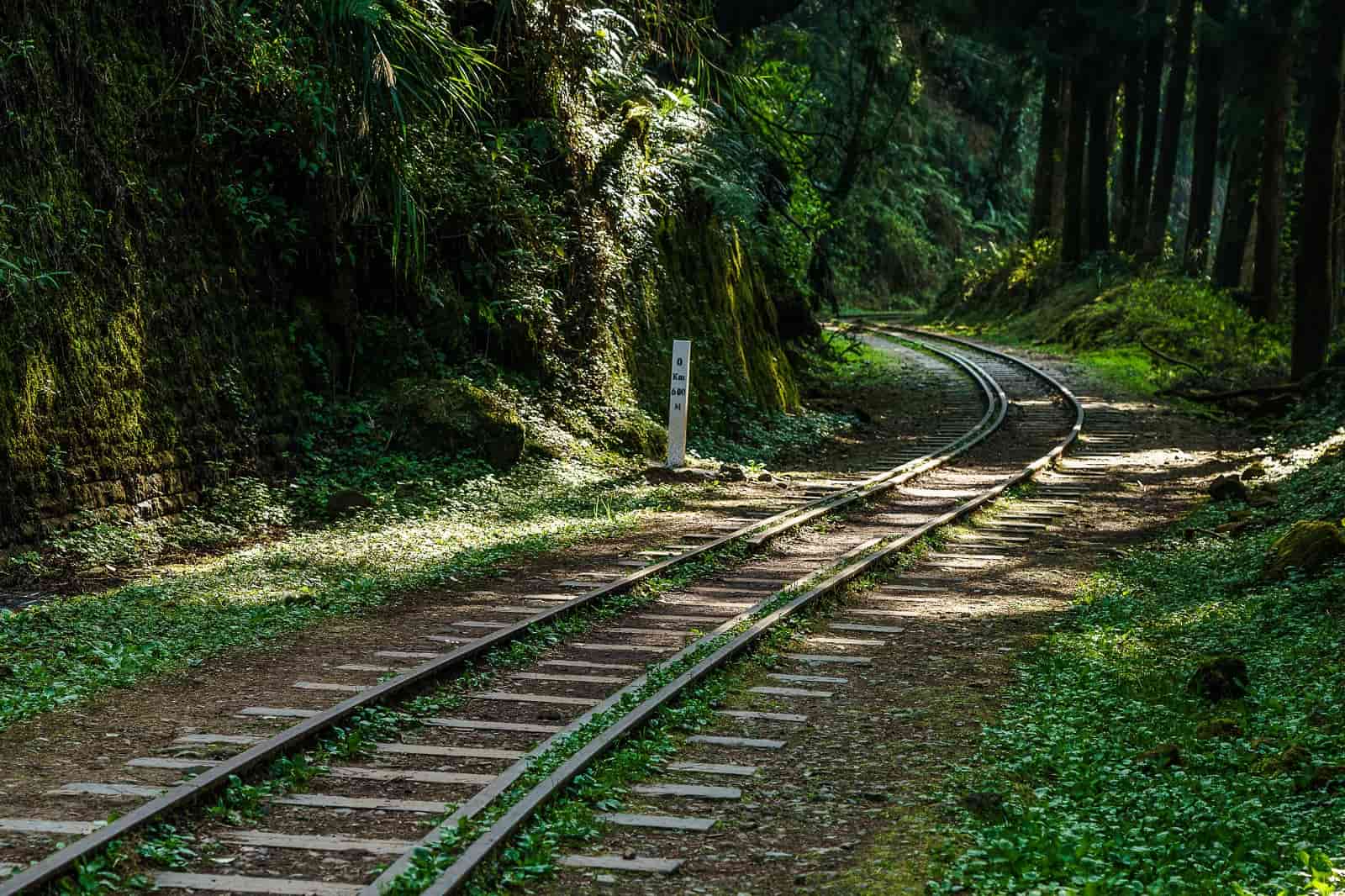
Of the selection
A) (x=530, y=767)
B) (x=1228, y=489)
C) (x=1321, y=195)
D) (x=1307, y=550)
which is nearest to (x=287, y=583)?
(x=530, y=767)

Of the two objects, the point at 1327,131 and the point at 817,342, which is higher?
the point at 1327,131

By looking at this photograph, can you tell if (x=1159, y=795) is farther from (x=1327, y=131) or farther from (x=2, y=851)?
(x=1327, y=131)

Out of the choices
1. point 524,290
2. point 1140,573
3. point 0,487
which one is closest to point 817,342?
point 524,290

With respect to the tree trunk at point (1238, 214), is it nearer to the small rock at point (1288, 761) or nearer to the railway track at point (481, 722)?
the railway track at point (481, 722)

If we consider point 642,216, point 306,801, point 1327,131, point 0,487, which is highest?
point 1327,131

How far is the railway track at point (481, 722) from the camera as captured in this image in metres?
5.07

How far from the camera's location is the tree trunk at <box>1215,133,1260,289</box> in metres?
34.2

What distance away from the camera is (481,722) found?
22.9ft

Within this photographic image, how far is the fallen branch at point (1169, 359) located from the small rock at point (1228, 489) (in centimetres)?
1391

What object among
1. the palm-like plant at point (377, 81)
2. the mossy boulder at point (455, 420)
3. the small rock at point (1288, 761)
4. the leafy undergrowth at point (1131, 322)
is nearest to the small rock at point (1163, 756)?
the small rock at point (1288, 761)

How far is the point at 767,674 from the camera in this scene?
26.7ft

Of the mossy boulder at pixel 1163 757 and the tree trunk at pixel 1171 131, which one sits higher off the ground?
the tree trunk at pixel 1171 131

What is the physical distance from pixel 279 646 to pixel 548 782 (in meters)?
3.31

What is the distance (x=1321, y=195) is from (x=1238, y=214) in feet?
45.4
